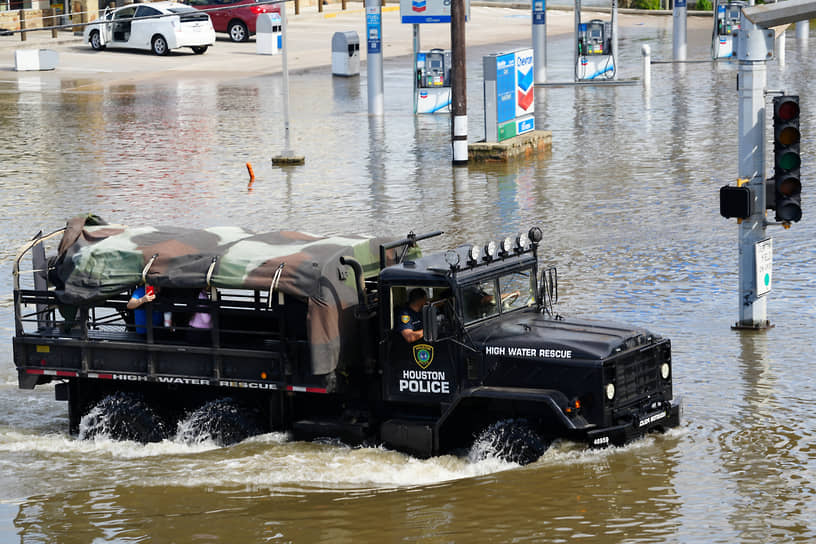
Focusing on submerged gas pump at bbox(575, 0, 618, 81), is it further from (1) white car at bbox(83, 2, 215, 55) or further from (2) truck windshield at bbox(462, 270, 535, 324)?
(2) truck windshield at bbox(462, 270, 535, 324)

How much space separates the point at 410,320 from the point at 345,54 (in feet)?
106

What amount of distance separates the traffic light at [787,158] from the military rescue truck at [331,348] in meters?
4.04

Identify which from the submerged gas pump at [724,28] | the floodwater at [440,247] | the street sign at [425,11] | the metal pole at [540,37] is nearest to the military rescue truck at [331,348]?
the floodwater at [440,247]

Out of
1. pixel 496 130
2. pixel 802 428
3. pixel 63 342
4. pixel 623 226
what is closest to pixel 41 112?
pixel 496 130

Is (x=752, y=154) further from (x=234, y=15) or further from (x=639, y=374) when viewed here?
(x=234, y=15)

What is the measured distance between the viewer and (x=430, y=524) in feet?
35.5

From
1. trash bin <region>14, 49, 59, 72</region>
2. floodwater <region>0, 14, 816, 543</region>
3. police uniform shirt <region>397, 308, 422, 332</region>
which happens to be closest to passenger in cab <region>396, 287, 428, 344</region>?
police uniform shirt <region>397, 308, 422, 332</region>

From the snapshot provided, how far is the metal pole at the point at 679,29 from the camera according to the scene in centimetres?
4429

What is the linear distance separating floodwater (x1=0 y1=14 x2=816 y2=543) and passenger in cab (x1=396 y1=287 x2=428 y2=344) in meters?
1.17

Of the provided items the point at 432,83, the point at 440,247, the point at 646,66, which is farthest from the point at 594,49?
the point at 440,247

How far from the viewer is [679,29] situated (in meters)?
45.5

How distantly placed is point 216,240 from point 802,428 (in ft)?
19.2

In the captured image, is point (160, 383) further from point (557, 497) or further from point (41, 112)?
point (41, 112)

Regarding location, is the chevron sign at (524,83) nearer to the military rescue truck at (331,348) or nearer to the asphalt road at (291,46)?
the asphalt road at (291,46)
